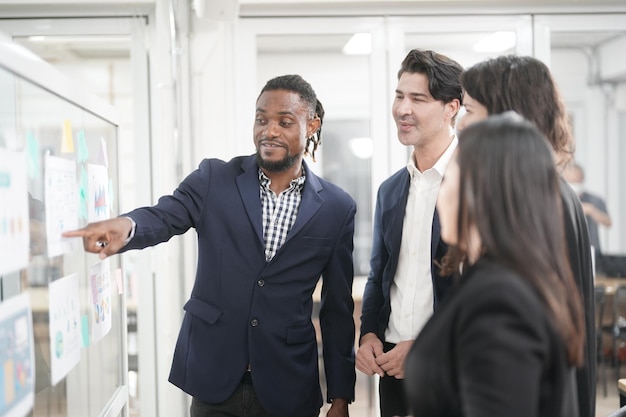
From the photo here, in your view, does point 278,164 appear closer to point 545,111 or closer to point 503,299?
point 545,111

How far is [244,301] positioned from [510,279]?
1031mm

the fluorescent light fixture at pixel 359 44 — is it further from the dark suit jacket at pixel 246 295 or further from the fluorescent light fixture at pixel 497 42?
the dark suit jacket at pixel 246 295

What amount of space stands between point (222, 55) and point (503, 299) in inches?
109

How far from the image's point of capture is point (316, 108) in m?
2.16

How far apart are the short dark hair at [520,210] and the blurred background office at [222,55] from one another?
7.44ft

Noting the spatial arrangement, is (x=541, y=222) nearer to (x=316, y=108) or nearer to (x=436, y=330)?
(x=436, y=330)

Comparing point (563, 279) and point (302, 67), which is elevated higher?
point (302, 67)

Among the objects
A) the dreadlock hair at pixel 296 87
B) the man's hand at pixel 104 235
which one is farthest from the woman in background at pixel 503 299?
the dreadlock hair at pixel 296 87

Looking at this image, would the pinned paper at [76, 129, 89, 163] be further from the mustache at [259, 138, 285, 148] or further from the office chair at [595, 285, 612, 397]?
the office chair at [595, 285, 612, 397]

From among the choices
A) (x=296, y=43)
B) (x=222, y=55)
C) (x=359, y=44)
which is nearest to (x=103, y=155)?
(x=222, y=55)

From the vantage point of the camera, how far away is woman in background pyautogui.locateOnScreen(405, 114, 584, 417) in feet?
3.06

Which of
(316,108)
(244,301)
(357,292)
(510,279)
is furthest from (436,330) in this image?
(357,292)

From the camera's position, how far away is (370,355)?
195 centimetres

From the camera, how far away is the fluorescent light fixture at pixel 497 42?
3.55m
